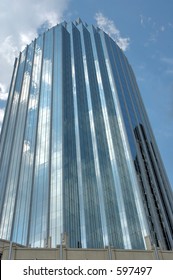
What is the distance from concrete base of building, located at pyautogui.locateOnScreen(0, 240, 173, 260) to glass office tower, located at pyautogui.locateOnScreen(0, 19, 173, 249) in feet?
97.2

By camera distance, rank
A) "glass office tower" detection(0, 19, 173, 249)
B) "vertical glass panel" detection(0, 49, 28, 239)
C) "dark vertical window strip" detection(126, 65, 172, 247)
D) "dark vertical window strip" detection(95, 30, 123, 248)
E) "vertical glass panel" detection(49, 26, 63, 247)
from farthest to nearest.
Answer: "dark vertical window strip" detection(126, 65, 172, 247)
"vertical glass panel" detection(0, 49, 28, 239)
"dark vertical window strip" detection(95, 30, 123, 248)
"glass office tower" detection(0, 19, 173, 249)
"vertical glass panel" detection(49, 26, 63, 247)

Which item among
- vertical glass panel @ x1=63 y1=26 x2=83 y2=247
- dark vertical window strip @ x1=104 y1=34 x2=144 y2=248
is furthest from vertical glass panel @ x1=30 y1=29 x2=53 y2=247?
dark vertical window strip @ x1=104 y1=34 x2=144 y2=248

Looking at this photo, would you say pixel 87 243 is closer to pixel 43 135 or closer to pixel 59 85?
pixel 43 135

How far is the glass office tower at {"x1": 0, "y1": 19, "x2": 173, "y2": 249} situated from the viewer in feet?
251

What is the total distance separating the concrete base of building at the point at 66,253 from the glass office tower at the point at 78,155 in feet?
97.2

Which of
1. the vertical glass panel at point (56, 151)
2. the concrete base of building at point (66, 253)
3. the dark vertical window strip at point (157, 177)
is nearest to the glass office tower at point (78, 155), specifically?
the vertical glass panel at point (56, 151)

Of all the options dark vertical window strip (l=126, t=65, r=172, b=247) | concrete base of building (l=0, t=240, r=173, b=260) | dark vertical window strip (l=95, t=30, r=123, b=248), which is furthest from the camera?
dark vertical window strip (l=126, t=65, r=172, b=247)

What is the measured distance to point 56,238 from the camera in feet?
219

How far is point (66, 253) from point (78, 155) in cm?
6143

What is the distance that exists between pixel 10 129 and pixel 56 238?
56800 millimetres

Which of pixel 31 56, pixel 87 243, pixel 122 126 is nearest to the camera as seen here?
pixel 87 243

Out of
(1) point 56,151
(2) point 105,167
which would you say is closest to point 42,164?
(1) point 56,151

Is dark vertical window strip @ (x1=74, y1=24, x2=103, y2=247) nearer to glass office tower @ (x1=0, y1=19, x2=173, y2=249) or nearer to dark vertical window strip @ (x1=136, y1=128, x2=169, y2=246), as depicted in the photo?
glass office tower @ (x1=0, y1=19, x2=173, y2=249)
